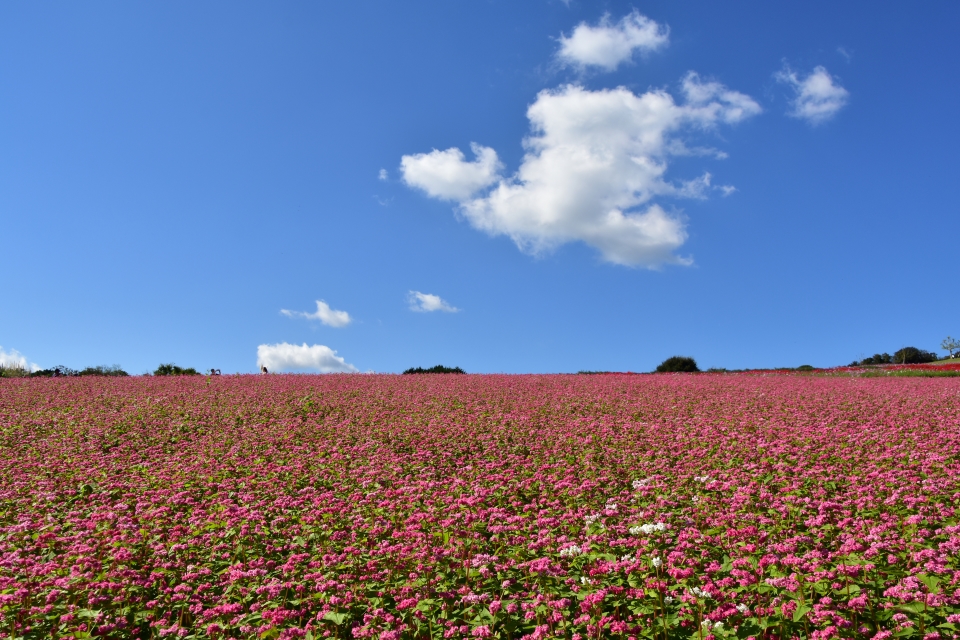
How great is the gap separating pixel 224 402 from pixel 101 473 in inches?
326

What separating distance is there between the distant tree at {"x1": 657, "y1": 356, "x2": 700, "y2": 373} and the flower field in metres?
22.9

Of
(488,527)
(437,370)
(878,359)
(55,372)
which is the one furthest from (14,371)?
(878,359)

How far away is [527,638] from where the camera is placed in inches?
178

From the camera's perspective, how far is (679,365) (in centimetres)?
3769

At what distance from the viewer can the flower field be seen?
195 inches

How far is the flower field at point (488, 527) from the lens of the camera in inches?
195

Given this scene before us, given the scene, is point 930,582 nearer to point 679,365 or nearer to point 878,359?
point 679,365

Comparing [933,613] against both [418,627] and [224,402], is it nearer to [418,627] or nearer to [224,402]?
[418,627]

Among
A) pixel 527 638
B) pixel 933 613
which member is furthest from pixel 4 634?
pixel 933 613

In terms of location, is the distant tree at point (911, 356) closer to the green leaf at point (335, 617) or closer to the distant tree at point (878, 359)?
the distant tree at point (878, 359)

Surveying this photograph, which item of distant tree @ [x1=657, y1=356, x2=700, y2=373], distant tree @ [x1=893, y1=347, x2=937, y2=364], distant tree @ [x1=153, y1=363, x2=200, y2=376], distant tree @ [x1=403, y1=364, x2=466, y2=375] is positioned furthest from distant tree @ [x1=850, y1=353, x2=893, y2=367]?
distant tree @ [x1=153, y1=363, x2=200, y2=376]

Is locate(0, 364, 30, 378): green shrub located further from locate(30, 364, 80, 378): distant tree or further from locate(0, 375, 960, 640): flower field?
locate(0, 375, 960, 640): flower field

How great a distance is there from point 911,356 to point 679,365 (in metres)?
25.1

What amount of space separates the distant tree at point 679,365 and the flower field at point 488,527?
22898 mm
